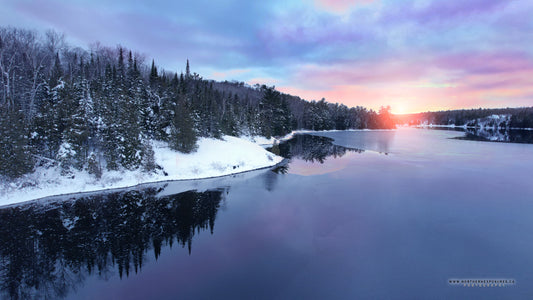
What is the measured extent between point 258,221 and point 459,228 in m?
15.1

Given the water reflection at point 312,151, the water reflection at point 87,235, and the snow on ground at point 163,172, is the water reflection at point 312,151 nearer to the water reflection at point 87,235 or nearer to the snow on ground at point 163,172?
the snow on ground at point 163,172

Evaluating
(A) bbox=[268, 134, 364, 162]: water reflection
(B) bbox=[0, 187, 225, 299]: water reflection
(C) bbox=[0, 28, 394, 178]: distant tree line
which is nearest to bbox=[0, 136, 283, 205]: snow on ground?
(C) bbox=[0, 28, 394, 178]: distant tree line

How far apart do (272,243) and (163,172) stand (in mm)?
21228

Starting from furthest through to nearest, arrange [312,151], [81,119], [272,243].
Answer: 1. [312,151]
2. [81,119]
3. [272,243]

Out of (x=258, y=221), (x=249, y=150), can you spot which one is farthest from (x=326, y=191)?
(x=249, y=150)

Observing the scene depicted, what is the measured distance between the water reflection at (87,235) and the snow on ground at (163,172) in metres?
2.61

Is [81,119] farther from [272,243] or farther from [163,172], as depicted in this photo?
[272,243]

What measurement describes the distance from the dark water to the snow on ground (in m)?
2.27

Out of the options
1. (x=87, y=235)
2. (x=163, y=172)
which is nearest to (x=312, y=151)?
(x=163, y=172)

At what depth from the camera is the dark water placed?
37.9ft

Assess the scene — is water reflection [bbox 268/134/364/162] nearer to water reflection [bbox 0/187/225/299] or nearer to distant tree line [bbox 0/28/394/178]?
distant tree line [bbox 0/28/394/178]

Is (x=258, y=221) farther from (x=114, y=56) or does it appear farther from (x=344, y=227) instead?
(x=114, y=56)

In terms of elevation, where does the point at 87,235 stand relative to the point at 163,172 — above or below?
below

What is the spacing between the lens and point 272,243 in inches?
611
